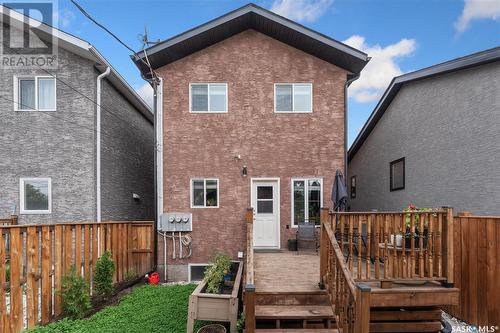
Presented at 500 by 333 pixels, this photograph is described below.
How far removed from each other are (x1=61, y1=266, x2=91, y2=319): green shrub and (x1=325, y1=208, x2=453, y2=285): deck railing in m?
4.80

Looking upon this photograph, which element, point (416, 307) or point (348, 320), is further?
point (416, 307)

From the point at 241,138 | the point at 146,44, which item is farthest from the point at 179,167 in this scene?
the point at 146,44

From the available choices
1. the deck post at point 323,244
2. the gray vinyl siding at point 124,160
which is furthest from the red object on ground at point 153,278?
the deck post at point 323,244

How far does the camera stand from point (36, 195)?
8805 millimetres

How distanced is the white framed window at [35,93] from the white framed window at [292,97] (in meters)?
6.70

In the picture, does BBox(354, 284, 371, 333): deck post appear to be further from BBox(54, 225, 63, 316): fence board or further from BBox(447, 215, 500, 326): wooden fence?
BBox(54, 225, 63, 316): fence board

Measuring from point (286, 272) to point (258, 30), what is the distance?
22.9 ft

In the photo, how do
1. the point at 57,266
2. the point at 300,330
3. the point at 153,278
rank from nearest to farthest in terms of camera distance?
1. the point at 300,330
2. the point at 57,266
3. the point at 153,278

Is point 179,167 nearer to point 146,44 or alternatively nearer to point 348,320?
point 146,44

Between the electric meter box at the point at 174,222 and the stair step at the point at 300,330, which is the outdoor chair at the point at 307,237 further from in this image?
the stair step at the point at 300,330

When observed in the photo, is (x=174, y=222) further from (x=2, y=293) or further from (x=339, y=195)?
(x=339, y=195)

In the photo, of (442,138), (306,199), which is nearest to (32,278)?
(306,199)

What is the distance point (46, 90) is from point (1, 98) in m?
1.29

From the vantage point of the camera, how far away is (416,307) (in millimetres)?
4770
